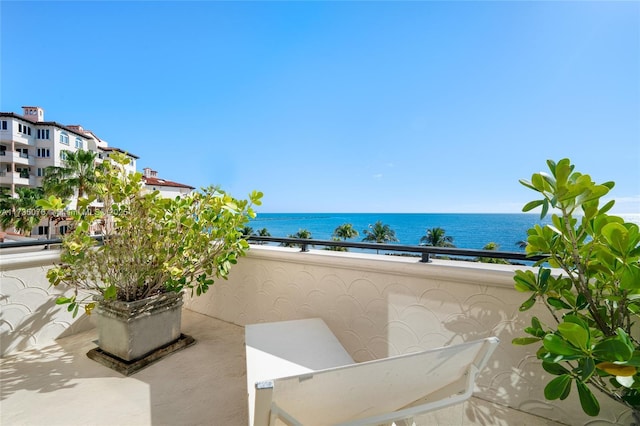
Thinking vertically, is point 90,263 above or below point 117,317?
above

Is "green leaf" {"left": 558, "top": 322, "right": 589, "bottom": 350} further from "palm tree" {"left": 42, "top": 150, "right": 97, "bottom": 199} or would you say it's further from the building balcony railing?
the building balcony railing

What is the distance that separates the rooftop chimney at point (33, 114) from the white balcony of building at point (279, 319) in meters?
23.0

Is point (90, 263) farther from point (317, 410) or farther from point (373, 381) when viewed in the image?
point (373, 381)

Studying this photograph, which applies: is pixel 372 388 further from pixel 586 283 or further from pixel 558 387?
pixel 586 283

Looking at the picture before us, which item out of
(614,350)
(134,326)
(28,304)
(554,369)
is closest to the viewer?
(614,350)

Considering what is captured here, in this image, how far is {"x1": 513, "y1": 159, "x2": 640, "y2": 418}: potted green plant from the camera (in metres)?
0.64

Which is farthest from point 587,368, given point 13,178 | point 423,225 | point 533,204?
point 423,225

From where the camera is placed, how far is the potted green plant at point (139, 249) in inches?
59.7

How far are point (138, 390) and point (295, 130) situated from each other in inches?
789

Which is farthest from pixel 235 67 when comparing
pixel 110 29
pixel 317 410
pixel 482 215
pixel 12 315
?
pixel 482 215

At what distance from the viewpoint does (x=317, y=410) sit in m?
0.71

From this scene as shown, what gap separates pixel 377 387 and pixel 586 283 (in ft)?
2.55

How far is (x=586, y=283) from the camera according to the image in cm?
84

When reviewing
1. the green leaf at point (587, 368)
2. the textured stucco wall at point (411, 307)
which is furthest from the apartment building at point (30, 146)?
the green leaf at point (587, 368)
